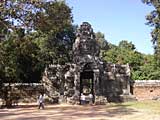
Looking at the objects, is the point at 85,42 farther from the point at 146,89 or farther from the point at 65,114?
the point at 65,114

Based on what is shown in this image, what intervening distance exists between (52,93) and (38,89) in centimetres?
164

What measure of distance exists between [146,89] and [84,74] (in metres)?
6.70

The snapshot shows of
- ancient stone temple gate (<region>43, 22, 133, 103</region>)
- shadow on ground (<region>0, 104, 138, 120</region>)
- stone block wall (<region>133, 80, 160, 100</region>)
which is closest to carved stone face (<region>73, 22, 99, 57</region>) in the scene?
ancient stone temple gate (<region>43, 22, 133, 103</region>)

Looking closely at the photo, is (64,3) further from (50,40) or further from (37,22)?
(50,40)

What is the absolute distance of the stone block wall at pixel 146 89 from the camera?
1586 inches

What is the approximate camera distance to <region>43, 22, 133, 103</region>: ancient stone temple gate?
3794 centimetres

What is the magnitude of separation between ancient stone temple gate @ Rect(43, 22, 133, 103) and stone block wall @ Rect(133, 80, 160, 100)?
1.48 metres

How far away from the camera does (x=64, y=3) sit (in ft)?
104

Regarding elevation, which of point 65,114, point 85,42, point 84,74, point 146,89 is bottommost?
point 65,114

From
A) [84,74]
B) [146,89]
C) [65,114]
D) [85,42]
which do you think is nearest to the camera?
[65,114]

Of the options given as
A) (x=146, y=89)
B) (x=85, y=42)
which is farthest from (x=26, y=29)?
(x=146, y=89)

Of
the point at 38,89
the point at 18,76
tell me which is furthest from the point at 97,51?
the point at 18,76

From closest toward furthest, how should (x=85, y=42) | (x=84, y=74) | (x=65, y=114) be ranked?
(x=65, y=114) → (x=85, y=42) → (x=84, y=74)

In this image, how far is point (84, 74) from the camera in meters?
39.4
